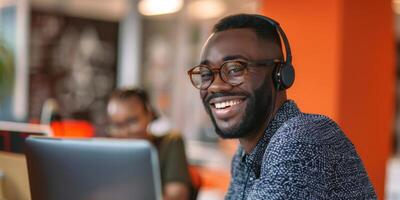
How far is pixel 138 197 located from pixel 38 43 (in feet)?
19.0

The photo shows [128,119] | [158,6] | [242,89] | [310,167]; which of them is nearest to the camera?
[310,167]

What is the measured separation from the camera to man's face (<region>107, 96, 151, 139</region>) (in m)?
2.99

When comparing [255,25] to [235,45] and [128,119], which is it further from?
[128,119]

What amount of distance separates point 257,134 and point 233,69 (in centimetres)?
18

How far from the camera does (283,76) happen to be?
4.59ft

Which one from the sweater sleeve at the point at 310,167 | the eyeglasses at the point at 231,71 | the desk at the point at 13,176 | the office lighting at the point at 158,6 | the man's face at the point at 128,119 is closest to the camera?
the sweater sleeve at the point at 310,167

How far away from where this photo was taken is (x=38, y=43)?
22.6ft

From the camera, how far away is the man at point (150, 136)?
8.98 ft

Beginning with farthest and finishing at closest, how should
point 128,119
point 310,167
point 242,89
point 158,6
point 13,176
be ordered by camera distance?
point 158,6, point 128,119, point 13,176, point 242,89, point 310,167

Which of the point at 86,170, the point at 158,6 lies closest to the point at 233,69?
the point at 86,170

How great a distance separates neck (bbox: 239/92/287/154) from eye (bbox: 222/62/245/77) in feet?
0.43

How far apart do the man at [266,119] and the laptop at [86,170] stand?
0.82 feet

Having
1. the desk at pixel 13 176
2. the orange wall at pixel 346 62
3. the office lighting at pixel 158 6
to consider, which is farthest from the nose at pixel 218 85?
the office lighting at pixel 158 6

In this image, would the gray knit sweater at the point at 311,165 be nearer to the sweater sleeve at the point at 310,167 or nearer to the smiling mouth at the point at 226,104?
the sweater sleeve at the point at 310,167
